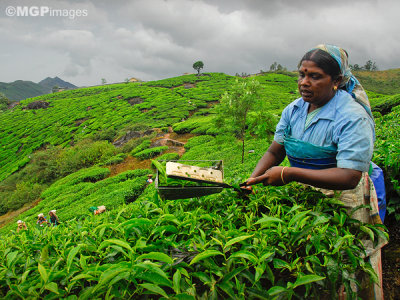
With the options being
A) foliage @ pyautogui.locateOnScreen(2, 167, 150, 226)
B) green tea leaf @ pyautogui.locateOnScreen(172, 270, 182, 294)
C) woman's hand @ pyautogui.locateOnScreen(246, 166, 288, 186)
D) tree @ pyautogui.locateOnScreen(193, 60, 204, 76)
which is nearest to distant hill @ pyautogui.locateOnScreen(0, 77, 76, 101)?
tree @ pyautogui.locateOnScreen(193, 60, 204, 76)

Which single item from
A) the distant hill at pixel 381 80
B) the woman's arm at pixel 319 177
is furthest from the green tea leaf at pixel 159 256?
the distant hill at pixel 381 80

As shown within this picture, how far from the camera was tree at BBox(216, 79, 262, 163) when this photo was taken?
7.75 metres

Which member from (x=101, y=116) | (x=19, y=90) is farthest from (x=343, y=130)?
(x=19, y=90)

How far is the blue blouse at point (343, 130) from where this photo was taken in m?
1.27

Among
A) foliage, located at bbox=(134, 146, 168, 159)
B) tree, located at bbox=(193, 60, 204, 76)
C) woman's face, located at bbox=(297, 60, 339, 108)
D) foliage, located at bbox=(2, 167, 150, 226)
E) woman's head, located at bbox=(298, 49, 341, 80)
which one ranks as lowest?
foliage, located at bbox=(2, 167, 150, 226)

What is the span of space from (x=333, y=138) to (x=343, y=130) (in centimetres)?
7

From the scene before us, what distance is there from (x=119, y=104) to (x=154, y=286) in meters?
34.5

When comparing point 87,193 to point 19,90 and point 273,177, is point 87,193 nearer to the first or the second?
point 273,177

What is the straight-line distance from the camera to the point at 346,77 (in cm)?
151

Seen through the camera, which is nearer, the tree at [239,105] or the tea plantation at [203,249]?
the tea plantation at [203,249]

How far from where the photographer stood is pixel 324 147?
56.4 inches

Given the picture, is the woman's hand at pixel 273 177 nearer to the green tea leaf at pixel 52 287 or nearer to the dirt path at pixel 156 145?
the green tea leaf at pixel 52 287

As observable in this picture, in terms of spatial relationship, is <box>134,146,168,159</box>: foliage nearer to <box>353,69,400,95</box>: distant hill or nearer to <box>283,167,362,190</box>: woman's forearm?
<box>283,167,362,190</box>: woman's forearm

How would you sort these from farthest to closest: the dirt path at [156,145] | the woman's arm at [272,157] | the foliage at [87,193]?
the dirt path at [156,145] → the foliage at [87,193] → the woman's arm at [272,157]
